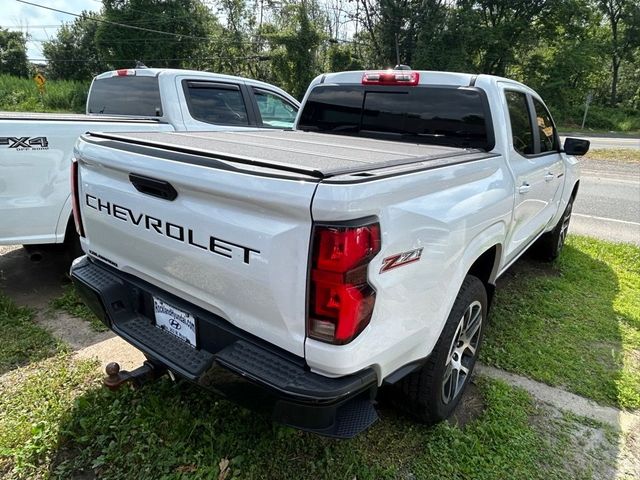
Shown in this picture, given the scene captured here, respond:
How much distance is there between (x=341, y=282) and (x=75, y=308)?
3.19 meters

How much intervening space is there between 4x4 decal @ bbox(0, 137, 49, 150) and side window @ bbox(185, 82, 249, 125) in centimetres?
173

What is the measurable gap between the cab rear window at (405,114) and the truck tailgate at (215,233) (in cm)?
201

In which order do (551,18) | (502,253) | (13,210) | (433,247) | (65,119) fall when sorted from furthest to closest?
1. (551,18)
2. (65,119)
3. (13,210)
4. (502,253)
5. (433,247)

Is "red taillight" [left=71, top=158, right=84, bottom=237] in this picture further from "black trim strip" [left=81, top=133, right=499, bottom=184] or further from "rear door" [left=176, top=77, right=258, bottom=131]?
"rear door" [left=176, top=77, right=258, bottom=131]

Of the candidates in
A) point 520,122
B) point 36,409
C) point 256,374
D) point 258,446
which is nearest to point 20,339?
point 36,409

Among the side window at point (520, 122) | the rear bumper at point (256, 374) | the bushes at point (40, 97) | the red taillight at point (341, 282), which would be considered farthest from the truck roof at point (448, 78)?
the bushes at point (40, 97)

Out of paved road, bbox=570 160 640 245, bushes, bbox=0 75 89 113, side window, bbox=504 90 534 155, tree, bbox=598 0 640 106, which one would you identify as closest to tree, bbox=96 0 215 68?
bushes, bbox=0 75 89 113

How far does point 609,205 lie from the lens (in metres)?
8.35

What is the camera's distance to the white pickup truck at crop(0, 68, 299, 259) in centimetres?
351

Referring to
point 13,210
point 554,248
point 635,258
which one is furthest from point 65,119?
point 635,258

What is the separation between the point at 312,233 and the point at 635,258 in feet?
18.4

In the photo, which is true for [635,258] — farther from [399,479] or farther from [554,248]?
[399,479]

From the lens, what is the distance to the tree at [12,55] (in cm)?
4069

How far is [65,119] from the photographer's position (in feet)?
12.8
